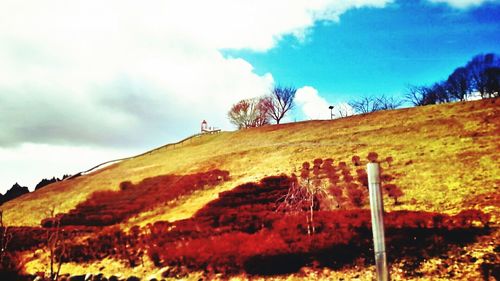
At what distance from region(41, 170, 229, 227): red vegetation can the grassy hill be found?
0.68 metres

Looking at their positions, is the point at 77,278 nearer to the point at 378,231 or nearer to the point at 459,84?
the point at 378,231

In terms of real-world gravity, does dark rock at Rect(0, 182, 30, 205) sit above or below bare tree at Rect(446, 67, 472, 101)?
below

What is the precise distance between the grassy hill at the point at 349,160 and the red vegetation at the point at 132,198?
683 millimetres

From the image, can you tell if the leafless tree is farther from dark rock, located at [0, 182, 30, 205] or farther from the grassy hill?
dark rock, located at [0, 182, 30, 205]

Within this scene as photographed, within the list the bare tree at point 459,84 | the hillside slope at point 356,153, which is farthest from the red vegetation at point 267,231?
the bare tree at point 459,84

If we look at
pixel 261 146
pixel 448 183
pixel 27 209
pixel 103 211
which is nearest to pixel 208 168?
pixel 261 146

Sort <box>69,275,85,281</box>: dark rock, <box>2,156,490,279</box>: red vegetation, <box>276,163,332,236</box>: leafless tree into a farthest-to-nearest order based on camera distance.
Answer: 1. <box>69,275,85,281</box>: dark rock
2. <box>276,163,332,236</box>: leafless tree
3. <box>2,156,490,279</box>: red vegetation

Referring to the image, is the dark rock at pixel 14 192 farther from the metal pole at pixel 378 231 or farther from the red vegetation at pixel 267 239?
the metal pole at pixel 378 231

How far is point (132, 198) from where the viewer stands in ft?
106

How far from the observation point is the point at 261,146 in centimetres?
3981

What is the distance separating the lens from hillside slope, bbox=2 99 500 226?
20688 millimetres

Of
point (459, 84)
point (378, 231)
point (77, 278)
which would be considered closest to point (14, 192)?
point (77, 278)

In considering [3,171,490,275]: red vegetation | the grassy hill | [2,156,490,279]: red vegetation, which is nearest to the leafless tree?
[2,156,490,279]: red vegetation

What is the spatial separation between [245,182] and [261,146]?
11579 mm
